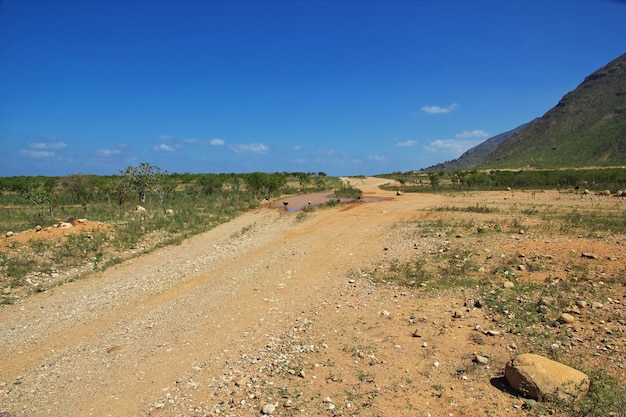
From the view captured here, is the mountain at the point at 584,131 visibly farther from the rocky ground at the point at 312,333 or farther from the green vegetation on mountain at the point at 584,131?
the rocky ground at the point at 312,333

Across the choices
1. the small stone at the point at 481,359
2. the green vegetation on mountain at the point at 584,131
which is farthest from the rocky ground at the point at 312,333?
the green vegetation on mountain at the point at 584,131

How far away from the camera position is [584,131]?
7969 centimetres

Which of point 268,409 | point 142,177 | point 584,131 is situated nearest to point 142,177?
point 142,177

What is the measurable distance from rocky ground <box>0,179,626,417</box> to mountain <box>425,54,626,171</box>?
6879cm

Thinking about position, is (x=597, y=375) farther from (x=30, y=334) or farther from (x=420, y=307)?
(x=30, y=334)

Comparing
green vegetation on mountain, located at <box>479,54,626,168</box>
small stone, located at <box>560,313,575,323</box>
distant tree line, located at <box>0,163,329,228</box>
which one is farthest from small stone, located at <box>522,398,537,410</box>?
green vegetation on mountain, located at <box>479,54,626,168</box>

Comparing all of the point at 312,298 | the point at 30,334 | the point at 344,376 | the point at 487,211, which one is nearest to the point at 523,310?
the point at 344,376

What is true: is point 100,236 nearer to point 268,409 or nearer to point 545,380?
point 268,409

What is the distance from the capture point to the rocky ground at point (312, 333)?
478cm

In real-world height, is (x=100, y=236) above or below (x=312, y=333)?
above

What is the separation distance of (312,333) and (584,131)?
97077 millimetres

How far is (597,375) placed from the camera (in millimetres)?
4516

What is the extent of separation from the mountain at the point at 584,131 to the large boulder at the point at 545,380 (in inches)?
2876

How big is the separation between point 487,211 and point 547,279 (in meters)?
10.3
